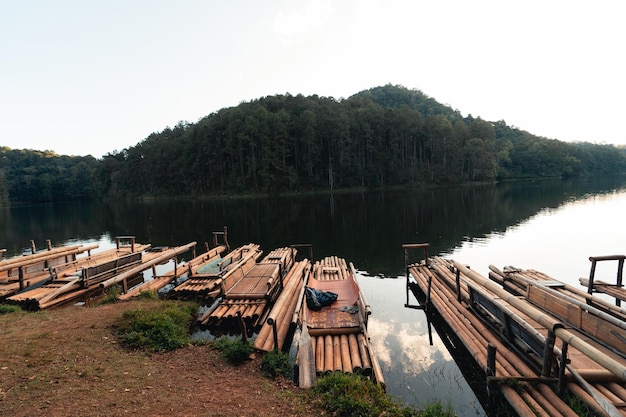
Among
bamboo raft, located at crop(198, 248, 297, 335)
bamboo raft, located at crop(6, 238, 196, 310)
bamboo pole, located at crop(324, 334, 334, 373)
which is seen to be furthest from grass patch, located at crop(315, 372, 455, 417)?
bamboo raft, located at crop(6, 238, 196, 310)

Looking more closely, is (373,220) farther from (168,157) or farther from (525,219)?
(168,157)

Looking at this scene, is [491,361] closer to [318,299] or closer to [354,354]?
[354,354]

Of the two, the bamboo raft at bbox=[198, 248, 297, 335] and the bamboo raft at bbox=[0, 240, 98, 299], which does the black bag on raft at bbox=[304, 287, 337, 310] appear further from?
the bamboo raft at bbox=[0, 240, 98, 299]

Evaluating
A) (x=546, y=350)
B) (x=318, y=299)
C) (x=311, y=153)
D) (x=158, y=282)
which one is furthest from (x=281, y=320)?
(x=311, y=153)

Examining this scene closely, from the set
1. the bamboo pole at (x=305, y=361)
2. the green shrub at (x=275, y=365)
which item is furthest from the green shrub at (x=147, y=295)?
the bamboo pole at (x=305, y=361)

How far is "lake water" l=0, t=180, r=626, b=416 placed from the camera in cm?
1012

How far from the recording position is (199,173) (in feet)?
320

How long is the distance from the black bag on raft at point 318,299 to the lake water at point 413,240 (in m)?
1.98

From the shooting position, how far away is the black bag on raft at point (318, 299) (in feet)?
39.8

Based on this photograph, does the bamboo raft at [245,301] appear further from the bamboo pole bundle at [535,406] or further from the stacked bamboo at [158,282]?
the bamboo pole bundle at [535,406]

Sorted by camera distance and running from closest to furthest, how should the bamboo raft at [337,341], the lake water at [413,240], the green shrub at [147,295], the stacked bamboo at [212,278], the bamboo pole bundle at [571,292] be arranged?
the bamboo raft at [337,341] → the bamboo pole bundle at [571,292] → the lake water at [413,240] → the green shrub at [147,295] → the stacked bamboo at [212,278]

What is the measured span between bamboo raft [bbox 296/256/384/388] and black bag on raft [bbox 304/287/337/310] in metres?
0.14

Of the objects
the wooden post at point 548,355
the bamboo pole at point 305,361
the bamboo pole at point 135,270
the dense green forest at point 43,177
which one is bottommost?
the bamboo pole at point 305,361

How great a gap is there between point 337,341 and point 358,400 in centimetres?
320
